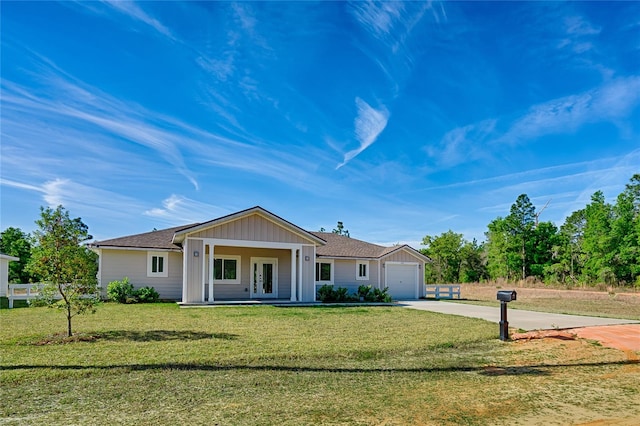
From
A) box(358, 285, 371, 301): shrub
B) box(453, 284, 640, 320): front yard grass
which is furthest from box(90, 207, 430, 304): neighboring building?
box(453, 284, 640, 320): front yard grass

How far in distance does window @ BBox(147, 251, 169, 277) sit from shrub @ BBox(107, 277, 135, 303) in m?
1.42

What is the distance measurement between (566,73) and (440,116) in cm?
611

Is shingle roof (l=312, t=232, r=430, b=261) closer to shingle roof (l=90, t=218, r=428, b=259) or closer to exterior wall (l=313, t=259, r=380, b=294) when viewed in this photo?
shingle roof (l=90, t=218, r=428, b=259)

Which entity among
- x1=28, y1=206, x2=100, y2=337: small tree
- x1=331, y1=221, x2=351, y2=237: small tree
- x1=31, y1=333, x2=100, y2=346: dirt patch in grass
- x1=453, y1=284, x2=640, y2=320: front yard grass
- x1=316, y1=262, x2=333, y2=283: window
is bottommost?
x1=453, y1=284, x2=640, y2=320: front yard grass

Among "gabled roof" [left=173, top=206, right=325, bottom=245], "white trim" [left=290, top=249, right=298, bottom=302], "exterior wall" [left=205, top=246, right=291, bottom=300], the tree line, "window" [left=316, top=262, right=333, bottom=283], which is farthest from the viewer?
the tree line

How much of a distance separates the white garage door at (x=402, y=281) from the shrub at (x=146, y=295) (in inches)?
533

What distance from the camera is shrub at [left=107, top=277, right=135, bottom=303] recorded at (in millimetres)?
20266

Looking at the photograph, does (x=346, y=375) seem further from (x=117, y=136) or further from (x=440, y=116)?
(x=440, y=116)

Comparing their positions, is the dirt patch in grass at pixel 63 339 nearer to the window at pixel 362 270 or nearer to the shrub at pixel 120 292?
the shrub at pixel 120 292

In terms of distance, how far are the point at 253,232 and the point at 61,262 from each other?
1058cm

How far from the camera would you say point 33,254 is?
9914 mm

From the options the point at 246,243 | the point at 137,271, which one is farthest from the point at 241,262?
the point at 137,271

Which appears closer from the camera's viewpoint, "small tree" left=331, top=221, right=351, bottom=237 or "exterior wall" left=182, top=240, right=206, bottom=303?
A: "exterior wall" left=182, top=240, right=206, bottom=303

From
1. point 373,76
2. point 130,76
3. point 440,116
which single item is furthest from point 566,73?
point 130,76
